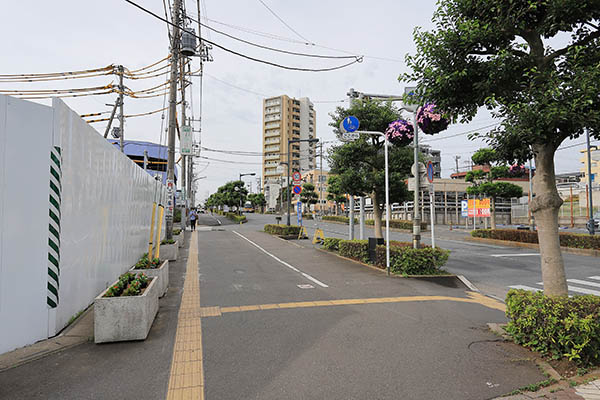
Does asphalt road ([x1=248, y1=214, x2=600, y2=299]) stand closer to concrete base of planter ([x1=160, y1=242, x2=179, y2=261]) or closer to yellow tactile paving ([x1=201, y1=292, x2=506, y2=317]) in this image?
yellow tactile paving ([x1=201, y1=292, x2=506, y2=317])

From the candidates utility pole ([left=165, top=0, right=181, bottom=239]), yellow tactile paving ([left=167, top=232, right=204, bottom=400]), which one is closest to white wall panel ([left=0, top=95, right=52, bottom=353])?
yellow tactile paving ([left=167, top=232, right=204, bottom=400])

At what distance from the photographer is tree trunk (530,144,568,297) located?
469 centimetres

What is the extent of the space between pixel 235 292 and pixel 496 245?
1924 centimetres

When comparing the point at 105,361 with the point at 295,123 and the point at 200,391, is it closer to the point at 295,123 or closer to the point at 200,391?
the point at 200,391

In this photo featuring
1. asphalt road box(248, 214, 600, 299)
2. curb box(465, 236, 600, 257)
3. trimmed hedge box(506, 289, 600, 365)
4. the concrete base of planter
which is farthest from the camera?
curb box(465, 236, 600, 257)

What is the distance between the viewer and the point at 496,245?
21453 millimetres

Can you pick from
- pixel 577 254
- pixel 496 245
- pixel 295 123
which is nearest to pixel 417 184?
pixel 577 254

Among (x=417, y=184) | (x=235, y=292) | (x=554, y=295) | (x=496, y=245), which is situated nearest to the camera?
(x=554, y=295)

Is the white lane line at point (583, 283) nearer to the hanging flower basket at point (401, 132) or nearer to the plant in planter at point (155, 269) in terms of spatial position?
the hanging flower basket at point (401, 132)

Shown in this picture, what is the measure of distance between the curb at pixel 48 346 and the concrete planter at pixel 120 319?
1.13 feet

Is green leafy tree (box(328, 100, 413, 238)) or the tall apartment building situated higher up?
the tall apartment building

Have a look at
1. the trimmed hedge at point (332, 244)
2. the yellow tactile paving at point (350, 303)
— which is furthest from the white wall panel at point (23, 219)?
the trimmed hedge at point (332, 244)

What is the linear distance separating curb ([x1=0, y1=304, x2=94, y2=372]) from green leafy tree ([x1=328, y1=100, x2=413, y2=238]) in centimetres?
957

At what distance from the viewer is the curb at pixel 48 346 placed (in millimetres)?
4031
